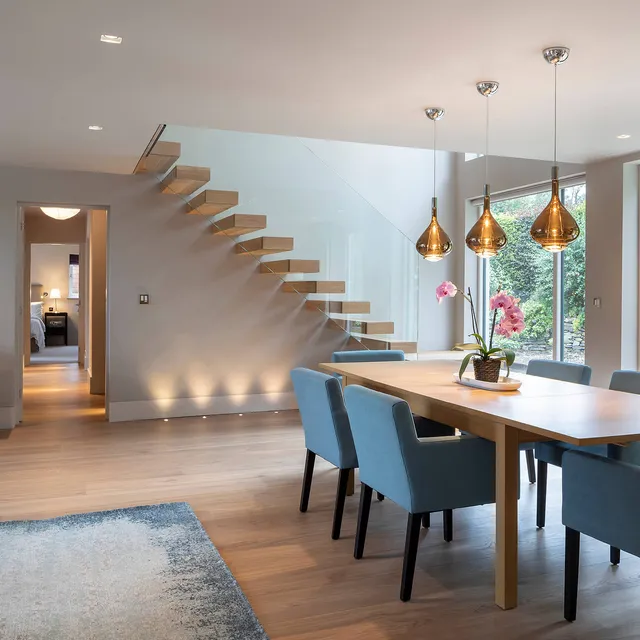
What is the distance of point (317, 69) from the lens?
3.64 meters

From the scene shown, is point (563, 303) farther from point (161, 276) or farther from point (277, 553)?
point (277, 553)

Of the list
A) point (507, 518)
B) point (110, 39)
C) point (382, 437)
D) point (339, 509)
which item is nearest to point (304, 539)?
point (339, 509)

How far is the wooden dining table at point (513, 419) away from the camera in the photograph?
8.18 ft

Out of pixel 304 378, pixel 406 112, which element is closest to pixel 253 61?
pixel 406 112

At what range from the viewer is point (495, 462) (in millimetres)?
2881

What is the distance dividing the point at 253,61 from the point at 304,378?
1.68 metres

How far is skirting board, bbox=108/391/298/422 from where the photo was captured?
6625mm

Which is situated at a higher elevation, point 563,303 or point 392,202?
point 392,202

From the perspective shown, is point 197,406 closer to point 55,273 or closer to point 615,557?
point 615,557

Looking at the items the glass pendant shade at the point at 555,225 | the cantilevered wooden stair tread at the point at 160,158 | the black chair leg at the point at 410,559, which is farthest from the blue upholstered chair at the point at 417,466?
the cantilevered wooden stair tread at the point at 160,158

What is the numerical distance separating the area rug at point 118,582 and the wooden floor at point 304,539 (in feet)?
0.46

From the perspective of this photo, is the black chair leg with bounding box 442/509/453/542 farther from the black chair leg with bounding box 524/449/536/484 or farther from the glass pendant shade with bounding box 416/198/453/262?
the glass pendant shade with bounding box 416/198/453/262

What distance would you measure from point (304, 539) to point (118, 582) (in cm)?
97

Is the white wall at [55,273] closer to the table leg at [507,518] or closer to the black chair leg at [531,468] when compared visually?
the black chair leg at [531,468]
